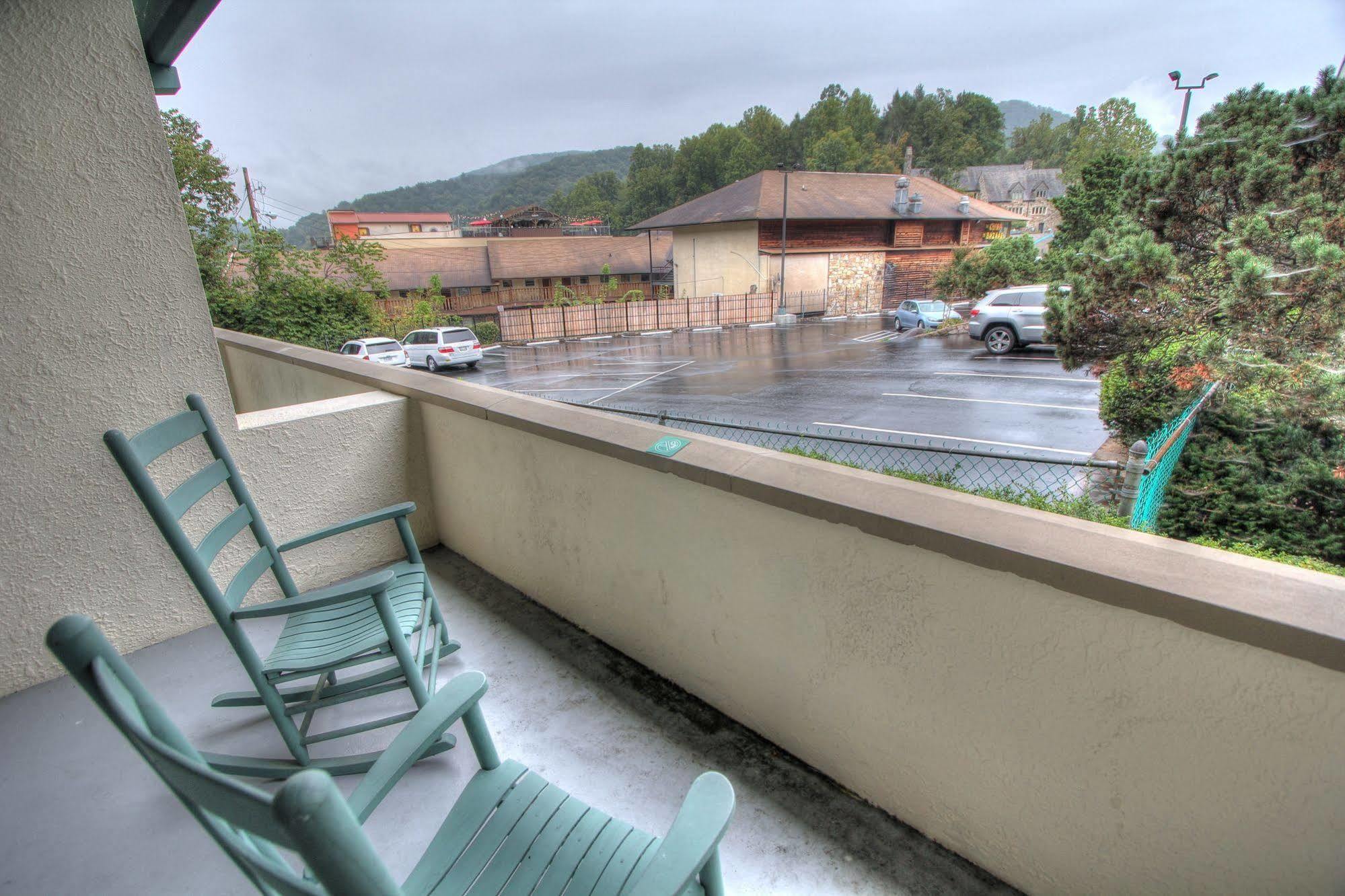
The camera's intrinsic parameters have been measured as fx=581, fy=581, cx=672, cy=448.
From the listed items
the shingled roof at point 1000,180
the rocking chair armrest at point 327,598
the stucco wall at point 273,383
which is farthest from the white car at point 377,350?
the shingled roof at point 1000,180

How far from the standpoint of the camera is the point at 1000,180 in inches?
1364

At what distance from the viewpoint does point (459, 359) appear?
13.3 m

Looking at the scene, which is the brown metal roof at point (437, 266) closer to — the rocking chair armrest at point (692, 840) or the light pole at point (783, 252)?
the light pole at point (783, 252)

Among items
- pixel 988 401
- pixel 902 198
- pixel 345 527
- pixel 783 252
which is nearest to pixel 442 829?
pixel 345 527

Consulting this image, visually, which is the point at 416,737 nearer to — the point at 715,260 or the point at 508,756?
the point at 508,756

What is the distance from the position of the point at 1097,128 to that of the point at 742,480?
33.4 ft

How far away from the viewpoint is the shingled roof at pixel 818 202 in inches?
902

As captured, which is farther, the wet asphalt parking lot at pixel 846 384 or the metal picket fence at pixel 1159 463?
the wet asphalt parking lot at pixel 846 384

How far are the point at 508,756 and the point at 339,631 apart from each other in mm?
523

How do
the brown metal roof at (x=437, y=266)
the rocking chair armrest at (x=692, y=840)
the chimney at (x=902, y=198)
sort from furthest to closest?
1. the brown metal roof at (x=437, y=266)
2. the chimney at (x=902, y=198)
3. the rocking chair armrest at (x=692, y=840)

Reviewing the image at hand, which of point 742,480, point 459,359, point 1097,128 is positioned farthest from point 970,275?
point 742,480

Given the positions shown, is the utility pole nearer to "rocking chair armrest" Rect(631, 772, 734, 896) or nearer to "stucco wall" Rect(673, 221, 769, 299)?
"rocking chair armrest" Rect(631, 772, 734, 896)

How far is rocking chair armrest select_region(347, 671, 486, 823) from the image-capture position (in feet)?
2.15

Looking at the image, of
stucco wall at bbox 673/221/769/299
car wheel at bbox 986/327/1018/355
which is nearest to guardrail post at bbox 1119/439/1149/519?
car wheel at bbox 986/327/1018/355
